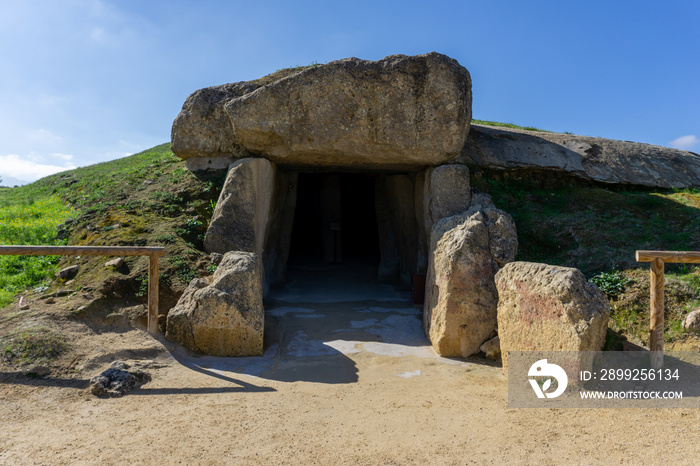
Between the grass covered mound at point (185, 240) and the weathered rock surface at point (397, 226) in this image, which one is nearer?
the grass covered mound at point (185, 240)

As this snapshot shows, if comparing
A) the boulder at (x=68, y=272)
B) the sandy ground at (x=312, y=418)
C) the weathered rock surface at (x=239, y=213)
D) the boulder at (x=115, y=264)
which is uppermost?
the weathered rock surface at (x=239, y=213)

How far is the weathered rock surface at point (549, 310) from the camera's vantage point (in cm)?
420

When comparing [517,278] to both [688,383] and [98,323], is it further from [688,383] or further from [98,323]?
[98,323]

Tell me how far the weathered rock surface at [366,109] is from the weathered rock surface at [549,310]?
9.25 ft

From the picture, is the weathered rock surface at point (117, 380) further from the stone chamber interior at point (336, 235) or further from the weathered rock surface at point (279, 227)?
the stone chamber interior at point (336, 235)

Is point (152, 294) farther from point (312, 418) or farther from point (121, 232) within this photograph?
point (312, 418)

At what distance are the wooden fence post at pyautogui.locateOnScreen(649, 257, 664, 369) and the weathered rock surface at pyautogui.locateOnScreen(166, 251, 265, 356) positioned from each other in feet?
13.1

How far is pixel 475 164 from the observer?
7852 millimetres

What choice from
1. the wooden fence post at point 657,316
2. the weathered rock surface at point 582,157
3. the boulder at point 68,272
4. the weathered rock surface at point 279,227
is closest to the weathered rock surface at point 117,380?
the boulder at point 68,272

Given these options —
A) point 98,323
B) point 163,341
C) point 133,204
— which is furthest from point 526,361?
point 133,204

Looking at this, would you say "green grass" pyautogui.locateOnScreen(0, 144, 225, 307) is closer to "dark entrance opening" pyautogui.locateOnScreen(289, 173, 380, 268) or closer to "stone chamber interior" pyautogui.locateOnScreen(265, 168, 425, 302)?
"stone chamber interior" pyautogui.locateOnScreen(265, 168, 425, 302)

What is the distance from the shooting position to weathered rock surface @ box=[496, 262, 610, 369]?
13.8 feet

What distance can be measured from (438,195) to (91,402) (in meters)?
5.07

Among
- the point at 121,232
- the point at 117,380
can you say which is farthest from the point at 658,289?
the point at 121,232
